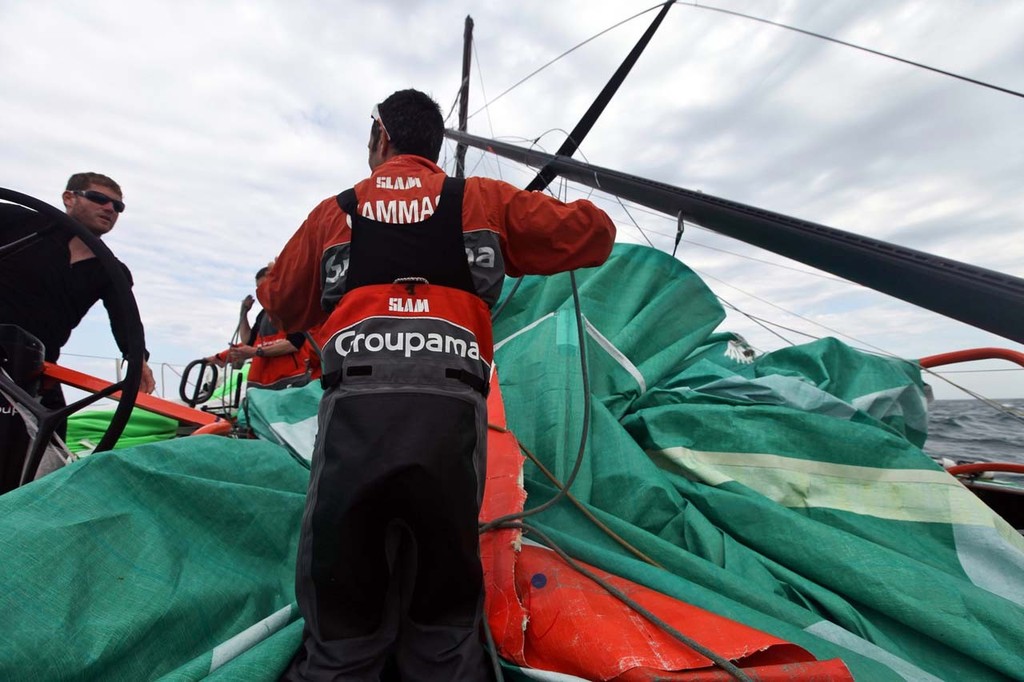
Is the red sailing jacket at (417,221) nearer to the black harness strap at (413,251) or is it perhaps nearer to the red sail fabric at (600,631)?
the black harness strap at (413,251)

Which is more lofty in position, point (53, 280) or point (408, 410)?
point (53, 280)

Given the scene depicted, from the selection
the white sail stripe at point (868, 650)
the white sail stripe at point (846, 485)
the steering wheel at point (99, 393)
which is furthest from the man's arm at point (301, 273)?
the white sail stripe at point (868, 650)

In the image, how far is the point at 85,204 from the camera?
198 cm

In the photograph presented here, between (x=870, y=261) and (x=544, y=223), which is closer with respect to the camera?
(x=544, y=223)

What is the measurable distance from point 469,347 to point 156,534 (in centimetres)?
97

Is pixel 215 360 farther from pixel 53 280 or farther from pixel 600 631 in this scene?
pixel 600 631

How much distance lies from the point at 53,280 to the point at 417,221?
1696mm

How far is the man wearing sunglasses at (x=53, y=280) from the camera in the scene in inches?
65.9

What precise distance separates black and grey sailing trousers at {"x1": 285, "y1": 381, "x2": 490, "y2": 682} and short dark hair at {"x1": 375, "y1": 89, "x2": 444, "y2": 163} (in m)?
0.79

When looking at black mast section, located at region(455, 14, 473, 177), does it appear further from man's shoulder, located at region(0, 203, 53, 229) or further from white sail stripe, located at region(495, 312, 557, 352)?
man's shoulder, located at region(0, 203, 53, 229)

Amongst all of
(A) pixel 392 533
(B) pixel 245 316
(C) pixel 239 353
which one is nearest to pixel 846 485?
(A) pixel 392 533

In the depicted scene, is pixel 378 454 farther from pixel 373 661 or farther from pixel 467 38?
pixel 467 38

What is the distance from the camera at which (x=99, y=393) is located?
1.61 metres

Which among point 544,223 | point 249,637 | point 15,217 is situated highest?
point 15,217
